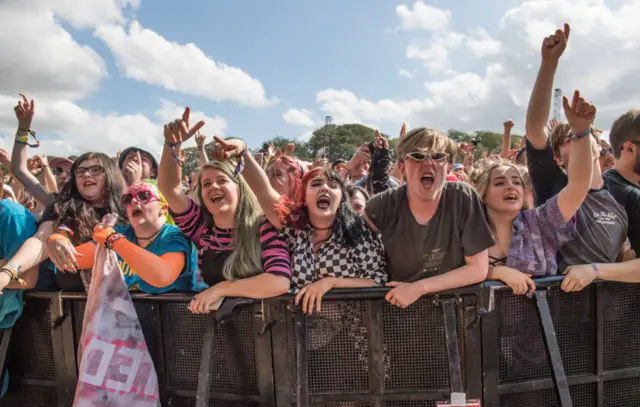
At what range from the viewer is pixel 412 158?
2.54 meters

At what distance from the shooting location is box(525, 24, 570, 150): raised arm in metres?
2.54

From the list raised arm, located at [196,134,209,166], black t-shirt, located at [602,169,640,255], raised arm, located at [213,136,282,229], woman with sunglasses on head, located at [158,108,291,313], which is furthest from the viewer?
raised arm, located at [196,134,209,166]

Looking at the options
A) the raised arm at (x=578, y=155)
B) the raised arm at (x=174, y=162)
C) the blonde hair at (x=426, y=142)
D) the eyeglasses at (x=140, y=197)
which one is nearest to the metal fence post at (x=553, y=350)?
the raised arm at (x=578, y=155)

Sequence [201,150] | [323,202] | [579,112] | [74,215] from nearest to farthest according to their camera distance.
Result: 1. [579,112]
2. [323,202]
3. [74,215]
4. [201,150]

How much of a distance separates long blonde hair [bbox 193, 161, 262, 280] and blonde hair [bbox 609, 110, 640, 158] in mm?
2590

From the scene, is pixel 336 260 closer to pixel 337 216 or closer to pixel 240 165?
pixel 337 216

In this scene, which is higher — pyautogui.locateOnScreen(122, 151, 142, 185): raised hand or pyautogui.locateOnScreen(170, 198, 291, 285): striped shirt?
pyautogui.locateOnScreen(122, 151, 142, 185): raised hand

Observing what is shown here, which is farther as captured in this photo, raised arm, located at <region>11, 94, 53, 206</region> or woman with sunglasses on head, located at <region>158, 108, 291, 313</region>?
raised arm, located at <region>11, 94, 53, 206</region>

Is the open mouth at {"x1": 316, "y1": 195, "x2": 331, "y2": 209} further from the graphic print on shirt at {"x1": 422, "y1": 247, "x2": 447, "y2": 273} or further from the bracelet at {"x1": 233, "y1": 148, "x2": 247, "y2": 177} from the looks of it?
the graphic print on shirt at {"x1": 422, "y1": 247, "x2": 447, "y2": 273}

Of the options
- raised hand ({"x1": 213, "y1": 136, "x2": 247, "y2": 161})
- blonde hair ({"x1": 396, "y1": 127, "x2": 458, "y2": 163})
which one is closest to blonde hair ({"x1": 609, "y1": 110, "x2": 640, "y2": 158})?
blonde hair ({"x1": 396, "y1": 127, "x2": 458, "y2": 163})

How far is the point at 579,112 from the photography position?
→ 7.84 feet

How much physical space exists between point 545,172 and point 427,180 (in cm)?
96

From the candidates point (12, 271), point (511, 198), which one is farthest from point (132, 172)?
point (511, 198)

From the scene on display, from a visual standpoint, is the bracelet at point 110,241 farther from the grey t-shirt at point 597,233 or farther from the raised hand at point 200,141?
the grey t-shirt at point 597,233
